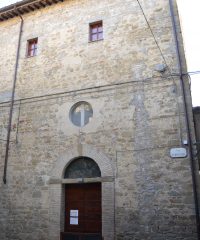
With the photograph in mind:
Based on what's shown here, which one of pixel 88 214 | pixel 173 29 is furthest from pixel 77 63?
pixel 88 214

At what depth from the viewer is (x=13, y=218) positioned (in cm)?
894

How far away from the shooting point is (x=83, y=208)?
827cm

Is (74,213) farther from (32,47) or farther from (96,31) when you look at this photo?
(32,47)

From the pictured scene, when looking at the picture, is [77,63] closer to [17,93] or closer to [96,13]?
[96,13]

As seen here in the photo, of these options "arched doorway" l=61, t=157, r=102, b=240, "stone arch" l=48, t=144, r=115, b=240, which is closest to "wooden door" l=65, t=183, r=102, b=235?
"arched doorway" l=61, t=157, r=102, b=240

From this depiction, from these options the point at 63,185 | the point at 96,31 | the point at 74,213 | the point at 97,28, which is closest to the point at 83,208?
the point at 74,213

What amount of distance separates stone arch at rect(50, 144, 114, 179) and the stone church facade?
3 centimetres

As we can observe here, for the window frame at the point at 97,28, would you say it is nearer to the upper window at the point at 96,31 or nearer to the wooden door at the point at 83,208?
the upper window at the point at 96,31

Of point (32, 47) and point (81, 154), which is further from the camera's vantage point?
point (32, 47)

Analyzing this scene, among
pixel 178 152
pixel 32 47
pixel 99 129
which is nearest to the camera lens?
pixel 178 152

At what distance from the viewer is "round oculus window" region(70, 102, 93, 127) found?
29.5 feet

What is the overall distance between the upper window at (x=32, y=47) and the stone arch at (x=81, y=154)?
4626mm

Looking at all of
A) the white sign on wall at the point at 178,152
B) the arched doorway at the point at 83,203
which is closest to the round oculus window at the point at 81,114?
the arched doorway at the point at 83,203

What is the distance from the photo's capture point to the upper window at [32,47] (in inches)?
433
